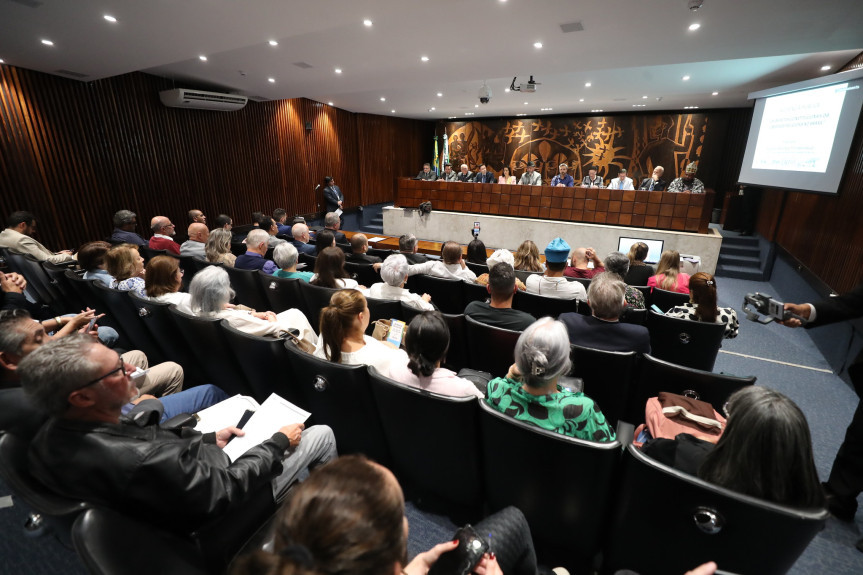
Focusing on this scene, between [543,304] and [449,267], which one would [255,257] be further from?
[543,304]

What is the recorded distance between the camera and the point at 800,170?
4.38 meters

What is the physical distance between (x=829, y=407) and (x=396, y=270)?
3307 millimetres

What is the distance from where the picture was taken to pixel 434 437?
1.48 meters

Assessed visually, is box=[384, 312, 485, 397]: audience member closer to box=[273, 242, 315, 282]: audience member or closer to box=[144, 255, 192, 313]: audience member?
box=[144, 255, 192, 313]: audience member

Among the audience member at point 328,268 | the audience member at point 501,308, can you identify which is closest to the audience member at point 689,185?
the audience member at point 501,308

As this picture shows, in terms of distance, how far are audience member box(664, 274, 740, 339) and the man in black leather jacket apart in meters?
2.65

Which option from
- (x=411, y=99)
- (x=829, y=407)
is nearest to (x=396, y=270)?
(x=829, y=407)

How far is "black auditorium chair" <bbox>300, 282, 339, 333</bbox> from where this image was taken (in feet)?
8.87

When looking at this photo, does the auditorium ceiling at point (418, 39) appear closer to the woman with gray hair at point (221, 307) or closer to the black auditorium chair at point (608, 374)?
the woman with gray hair at point (221, 307)

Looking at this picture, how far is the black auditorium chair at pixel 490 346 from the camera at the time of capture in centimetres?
209

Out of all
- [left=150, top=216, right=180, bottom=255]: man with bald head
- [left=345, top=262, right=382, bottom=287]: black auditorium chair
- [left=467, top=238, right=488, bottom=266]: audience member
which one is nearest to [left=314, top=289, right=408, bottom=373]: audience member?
[left=345, top=262, right=382, bottom=287]: black auditorium chair

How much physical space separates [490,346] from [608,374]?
64 centimetres

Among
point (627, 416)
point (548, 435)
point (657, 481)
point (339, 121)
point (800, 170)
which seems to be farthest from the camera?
point (339, 121)

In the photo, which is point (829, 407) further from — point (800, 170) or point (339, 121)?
point (339, 121)
